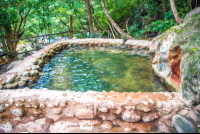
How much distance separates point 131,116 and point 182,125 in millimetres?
627

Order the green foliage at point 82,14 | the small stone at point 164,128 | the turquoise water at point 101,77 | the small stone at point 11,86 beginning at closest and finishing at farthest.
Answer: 1. the small stone at point 164,128
2. the small stone at point 11,86
3. the turquoise water at point 101,77
4. the green foliage at point 82,14

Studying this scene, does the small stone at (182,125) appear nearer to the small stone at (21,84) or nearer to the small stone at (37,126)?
the small stone at (37,126)

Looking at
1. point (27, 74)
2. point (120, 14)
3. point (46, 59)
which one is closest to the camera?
point (27, 74)

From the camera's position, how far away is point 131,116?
188 cm

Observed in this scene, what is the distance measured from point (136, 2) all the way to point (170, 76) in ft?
32.6

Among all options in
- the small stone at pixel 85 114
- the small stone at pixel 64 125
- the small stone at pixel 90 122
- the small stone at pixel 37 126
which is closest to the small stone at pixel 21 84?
the small stone at pixel 37 126

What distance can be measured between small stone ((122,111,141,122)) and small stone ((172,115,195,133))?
47cm

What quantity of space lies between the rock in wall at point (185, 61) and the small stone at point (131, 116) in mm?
782

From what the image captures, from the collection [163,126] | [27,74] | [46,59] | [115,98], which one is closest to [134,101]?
[115,98]

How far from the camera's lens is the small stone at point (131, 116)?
6.16 ft

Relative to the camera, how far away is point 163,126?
1.81m

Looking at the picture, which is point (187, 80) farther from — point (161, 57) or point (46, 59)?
point (46, 59)

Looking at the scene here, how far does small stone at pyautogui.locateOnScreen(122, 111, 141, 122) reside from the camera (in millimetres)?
1878

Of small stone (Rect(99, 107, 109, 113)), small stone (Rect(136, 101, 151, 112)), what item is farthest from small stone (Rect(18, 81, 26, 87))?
small stone (Rect(136, 101, 151, 112))
